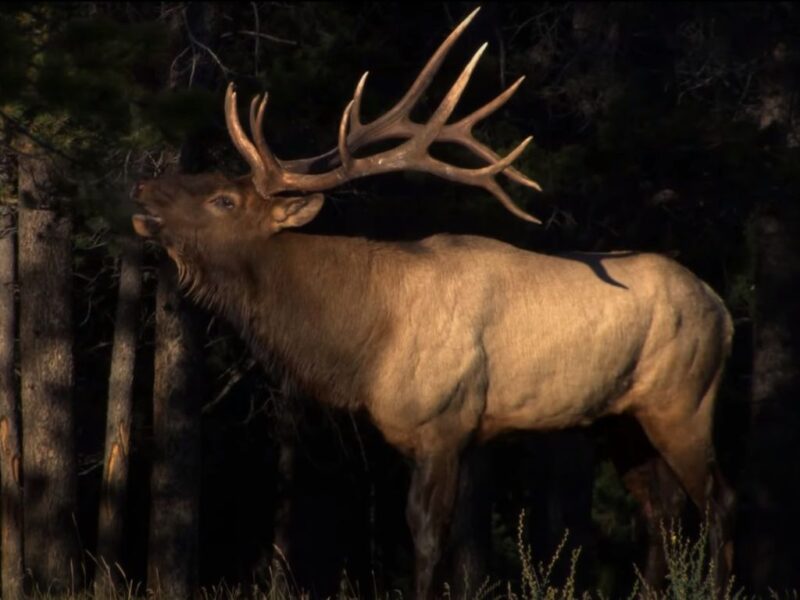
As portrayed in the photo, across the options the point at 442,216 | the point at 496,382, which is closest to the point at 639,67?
the point at 442,216

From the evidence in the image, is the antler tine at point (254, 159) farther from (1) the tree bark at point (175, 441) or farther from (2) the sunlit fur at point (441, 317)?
(1) the tree bark at point (175, 441)

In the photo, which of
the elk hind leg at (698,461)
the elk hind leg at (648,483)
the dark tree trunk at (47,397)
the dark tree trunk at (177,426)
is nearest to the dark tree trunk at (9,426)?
the dark tree trunk at (47,397)

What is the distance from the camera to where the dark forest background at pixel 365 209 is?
1401 cm

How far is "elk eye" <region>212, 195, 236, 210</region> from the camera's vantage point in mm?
10430

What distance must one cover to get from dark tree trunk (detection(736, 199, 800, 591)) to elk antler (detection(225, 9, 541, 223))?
22.4 ft

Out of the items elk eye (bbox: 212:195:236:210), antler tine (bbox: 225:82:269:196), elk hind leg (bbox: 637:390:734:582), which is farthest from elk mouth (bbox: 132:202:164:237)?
elk hind leg (bbox: 637:390:734:582)

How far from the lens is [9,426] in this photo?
15.5m

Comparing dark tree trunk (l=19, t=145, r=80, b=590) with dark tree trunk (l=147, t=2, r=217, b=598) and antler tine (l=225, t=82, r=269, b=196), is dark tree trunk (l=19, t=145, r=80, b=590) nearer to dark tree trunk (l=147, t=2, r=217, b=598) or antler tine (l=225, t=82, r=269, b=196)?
dark tree trunk (l=147, t=2, r=217, b=598)

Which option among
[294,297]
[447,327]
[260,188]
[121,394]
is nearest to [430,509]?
[447,327]

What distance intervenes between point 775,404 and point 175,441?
5404mm

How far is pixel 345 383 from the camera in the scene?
33.8 feet

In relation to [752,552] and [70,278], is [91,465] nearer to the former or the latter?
[70,278]

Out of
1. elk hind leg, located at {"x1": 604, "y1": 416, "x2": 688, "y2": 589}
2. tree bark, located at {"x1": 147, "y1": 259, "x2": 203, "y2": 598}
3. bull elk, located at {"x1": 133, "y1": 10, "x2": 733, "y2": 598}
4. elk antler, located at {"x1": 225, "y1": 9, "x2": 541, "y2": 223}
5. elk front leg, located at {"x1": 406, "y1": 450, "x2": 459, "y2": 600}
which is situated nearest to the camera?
elk front leg, located at {"x1": 406, "y1": 450, "x2": 459, "y2": 600}

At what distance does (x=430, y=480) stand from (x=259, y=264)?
62.4 inches
